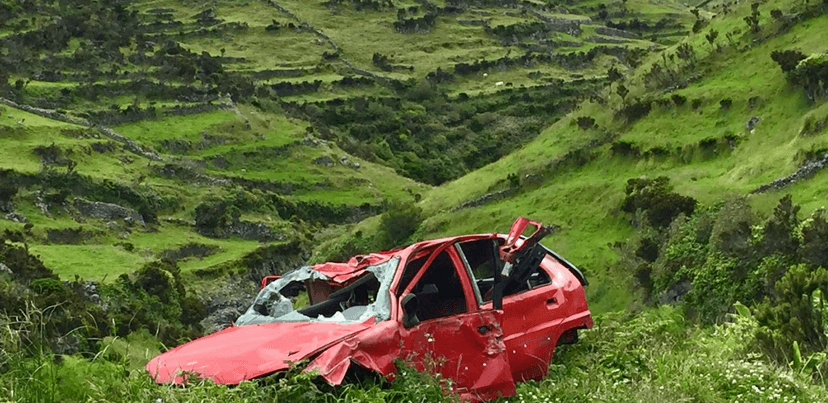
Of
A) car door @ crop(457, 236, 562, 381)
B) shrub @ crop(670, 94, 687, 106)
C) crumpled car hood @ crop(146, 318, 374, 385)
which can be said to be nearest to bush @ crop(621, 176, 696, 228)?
shrub @ crop(670, 94, 687, 106)

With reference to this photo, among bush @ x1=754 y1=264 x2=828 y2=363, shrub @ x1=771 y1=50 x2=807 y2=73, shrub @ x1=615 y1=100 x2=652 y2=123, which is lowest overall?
shrub @ x1=615 y1=100 x2=652 y2=123

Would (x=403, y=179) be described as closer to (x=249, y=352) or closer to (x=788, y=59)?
(x=788, y=59)

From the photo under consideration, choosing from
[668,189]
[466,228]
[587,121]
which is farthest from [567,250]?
[587,121]

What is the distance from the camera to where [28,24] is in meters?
96.6

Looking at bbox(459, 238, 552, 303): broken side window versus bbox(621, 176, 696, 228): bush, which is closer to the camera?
bbox(459, 238, 552, 303): broken side window

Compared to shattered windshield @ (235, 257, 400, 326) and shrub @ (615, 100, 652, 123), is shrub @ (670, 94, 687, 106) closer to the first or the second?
shrub @ (615, 100, 652, 123)

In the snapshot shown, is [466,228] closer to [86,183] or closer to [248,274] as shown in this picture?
[248,274]

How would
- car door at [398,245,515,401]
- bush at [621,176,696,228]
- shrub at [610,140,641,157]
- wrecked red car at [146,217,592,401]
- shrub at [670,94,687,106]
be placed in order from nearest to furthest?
wrecked red car at [146,217,592,401] < car door at [398,245,515,401] < bush at [621,176,696,228] < shrub at [610,140,641,157] < shrub at [670,94,687,106]

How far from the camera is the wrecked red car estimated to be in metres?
7.55

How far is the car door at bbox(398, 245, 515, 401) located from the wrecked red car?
10 mm

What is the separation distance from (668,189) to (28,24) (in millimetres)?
85470

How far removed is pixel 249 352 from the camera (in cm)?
763

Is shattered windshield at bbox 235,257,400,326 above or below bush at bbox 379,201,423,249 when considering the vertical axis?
above

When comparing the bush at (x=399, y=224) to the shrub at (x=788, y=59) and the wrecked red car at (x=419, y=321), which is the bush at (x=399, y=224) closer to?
the shrub at (x=788, y=59)
